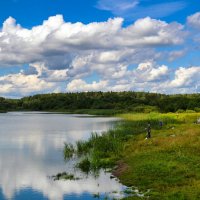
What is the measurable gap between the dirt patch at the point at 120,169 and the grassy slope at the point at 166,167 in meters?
0.34

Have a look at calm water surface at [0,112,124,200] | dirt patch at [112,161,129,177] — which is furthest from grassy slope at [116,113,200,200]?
calm water surface at [0,112,124,200]

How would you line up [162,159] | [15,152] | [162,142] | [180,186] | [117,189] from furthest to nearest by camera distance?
[15,152], [162,142], [162,159], [117,189], [180,186]

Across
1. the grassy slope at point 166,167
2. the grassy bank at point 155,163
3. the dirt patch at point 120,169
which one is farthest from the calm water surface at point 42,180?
the grassy slope at point 166,167

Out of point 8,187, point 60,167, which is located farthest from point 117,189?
point 60,167

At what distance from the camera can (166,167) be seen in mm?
31188

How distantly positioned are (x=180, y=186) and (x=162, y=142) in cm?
1816

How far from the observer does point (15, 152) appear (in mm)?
51719

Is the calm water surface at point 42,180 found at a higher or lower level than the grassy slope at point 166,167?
lower

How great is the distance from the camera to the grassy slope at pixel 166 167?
82.7 ft

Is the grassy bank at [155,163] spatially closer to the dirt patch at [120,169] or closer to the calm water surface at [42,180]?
the dirt patch at [120,169]

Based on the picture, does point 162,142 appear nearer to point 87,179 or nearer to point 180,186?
point 87,179

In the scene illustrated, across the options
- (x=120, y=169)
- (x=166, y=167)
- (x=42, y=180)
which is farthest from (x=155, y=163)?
(x=42, y=180)

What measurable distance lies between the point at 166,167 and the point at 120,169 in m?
5.72

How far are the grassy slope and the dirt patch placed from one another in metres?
0.34
